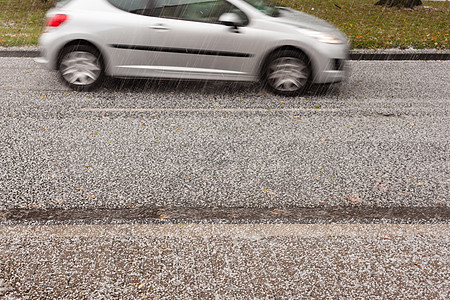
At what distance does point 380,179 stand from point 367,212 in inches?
27.9

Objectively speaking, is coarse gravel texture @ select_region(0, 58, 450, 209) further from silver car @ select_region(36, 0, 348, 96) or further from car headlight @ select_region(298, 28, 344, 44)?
car headlight @ select_region(298, 28, 344, 44)

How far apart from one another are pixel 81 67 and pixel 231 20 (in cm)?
241

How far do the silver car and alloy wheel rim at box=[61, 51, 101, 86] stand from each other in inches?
0.6

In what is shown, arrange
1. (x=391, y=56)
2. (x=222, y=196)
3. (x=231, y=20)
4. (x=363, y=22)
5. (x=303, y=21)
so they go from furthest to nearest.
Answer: (x=363, y=22) → (x=391, y=56) → (x=303, y=21) → (x=231, y=20) → (x=222, y=196)

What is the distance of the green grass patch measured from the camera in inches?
419

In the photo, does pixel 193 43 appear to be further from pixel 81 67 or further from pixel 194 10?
pixel 81 67

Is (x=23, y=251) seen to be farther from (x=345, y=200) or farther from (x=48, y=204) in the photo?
(x=345, y=200)

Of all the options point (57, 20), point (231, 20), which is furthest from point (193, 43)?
point (57, 20)

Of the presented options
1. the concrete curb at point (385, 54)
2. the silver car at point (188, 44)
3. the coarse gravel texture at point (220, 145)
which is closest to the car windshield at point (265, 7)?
the silver car at point (188, 44)

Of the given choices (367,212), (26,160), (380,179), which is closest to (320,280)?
(367,212)

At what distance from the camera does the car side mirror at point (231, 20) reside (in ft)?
21.7

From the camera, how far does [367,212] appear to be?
3.63 metres

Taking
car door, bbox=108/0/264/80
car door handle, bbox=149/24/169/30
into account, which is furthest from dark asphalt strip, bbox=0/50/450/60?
car door handle, bbox=149/24/169/30

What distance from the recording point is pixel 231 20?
6.61 meters
